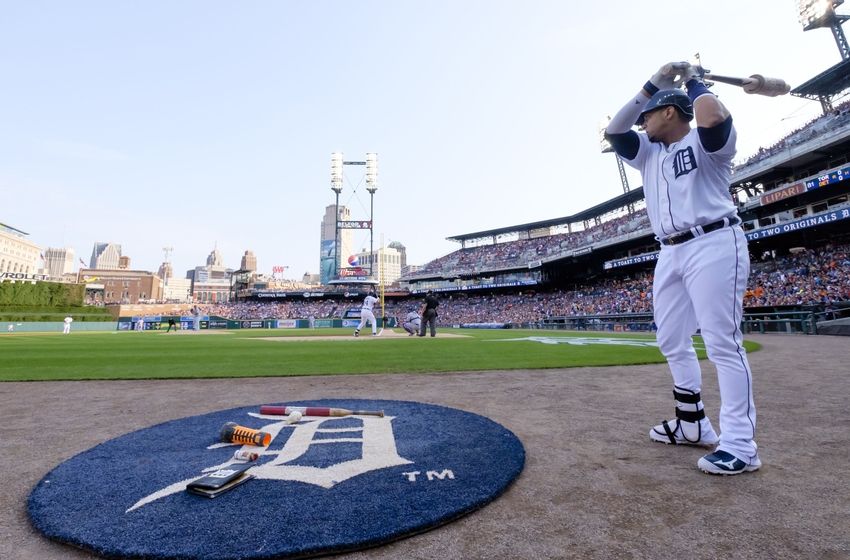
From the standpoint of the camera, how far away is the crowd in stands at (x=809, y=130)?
75.9 ft

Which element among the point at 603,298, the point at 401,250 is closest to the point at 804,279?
the point at 603,298

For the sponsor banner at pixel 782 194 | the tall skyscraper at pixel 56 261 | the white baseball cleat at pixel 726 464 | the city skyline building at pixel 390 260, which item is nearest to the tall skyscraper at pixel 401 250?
the city skyline building at pixel 390 260

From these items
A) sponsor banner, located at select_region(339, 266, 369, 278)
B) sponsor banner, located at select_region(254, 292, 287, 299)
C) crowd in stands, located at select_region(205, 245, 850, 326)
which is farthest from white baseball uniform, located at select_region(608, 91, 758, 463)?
sponsor banner, located at select_region(254, 292, 287, 299)

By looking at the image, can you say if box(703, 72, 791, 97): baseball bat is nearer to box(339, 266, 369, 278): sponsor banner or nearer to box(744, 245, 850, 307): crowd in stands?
box(744, 245, 850, 307): crowd in stands

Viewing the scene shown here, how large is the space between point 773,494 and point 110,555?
9.50 ft

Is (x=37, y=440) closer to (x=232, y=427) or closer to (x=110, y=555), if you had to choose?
(x=232, y=427)

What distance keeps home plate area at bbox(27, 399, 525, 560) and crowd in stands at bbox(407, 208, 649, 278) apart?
36735mm

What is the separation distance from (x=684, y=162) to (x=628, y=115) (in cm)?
63

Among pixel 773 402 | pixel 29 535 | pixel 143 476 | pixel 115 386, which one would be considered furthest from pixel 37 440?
pixel 773 402

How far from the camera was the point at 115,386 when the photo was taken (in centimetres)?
552

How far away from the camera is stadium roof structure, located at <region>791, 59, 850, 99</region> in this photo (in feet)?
88.3

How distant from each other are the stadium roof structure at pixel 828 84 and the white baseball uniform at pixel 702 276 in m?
35.7

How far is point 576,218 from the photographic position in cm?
5041

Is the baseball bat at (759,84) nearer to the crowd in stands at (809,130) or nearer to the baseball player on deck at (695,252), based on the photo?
the baseball player on deck at (695,252)
